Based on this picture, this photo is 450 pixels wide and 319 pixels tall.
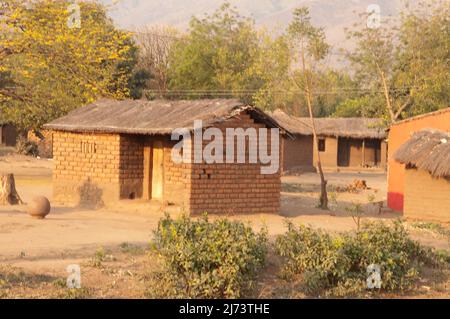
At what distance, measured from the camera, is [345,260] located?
11508 millimetres

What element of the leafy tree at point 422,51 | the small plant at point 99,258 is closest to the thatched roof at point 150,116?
the small plant at point 99,258

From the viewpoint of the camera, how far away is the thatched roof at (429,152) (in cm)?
1934

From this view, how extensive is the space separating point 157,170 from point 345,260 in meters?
10.5

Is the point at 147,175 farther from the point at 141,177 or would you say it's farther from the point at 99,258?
the point at 99,258

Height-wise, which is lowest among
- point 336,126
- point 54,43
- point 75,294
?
point 75,294

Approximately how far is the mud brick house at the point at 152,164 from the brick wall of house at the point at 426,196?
137 inches

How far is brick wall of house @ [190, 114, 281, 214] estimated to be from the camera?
19.3 m

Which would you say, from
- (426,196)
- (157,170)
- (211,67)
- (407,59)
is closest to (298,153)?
(407,59)

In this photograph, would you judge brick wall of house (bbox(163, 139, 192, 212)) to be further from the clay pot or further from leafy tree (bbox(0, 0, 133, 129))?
the clay pot

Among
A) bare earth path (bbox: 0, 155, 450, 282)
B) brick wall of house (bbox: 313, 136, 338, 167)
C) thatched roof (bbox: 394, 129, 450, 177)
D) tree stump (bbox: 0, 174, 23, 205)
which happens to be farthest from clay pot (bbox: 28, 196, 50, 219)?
brick wall of house (bbox: 313, 136, 338, 167)

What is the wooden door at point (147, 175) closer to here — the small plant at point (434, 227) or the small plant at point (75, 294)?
the small plant at point (434, 227)

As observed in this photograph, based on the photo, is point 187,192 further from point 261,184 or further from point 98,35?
→ point 98,35
